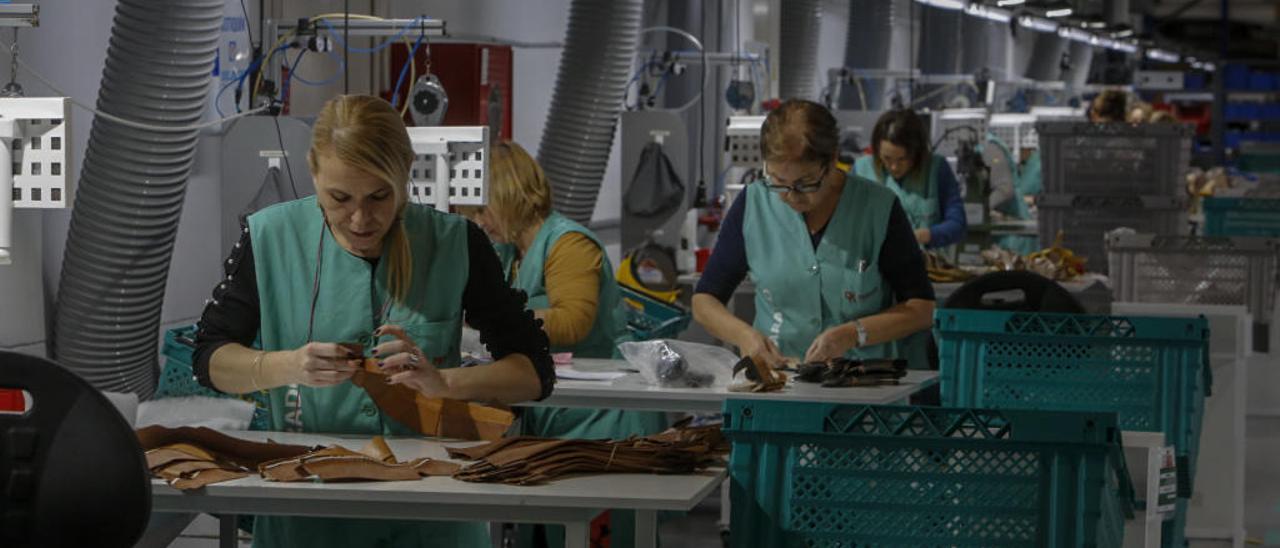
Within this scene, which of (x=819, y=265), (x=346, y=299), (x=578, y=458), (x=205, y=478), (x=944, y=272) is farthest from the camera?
(x=944, y=272)

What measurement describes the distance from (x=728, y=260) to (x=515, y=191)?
599 mm

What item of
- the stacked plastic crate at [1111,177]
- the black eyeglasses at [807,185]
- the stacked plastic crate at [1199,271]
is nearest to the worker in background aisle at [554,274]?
the black eyeglasses at [807,185]

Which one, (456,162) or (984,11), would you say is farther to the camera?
(984,11)

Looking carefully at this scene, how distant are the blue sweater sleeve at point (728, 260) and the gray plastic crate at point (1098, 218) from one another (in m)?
4.30

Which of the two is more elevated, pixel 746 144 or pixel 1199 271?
pixel 746 144

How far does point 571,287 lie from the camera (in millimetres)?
4684

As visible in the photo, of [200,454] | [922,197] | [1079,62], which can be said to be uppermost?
[1079,62]

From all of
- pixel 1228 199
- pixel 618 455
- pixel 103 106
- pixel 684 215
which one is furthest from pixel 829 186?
pixel 1228 199

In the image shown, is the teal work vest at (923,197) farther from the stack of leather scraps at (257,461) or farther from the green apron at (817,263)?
the stack of leather scraps at (257,461)

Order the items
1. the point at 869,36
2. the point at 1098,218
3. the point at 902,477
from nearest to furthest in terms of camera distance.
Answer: the point at 902,477 → the point at 1098,218 → the point at 869,36

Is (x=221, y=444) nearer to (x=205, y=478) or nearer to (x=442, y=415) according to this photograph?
(x=205, y=478)

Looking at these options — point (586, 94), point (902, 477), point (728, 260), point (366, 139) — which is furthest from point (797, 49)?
point (902, 477)

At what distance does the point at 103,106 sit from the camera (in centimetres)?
562

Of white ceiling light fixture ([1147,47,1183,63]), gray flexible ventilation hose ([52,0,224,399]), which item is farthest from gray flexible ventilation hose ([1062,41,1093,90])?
gray flexible ventilation hose ([52,0,224,399])
